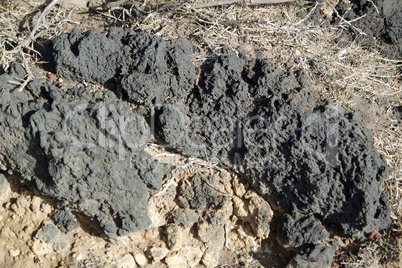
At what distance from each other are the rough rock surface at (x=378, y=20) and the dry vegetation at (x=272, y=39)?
0.18 meters

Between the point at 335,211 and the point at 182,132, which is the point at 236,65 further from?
the point at 335,211

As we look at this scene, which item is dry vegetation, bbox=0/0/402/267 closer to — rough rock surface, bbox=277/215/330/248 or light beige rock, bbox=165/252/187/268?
rough rock surface, bbox=277/215/330/248

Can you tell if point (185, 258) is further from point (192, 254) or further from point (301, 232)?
point (301, 232)

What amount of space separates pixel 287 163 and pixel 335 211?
52 cm

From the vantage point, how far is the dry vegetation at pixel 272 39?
3100 millimetres

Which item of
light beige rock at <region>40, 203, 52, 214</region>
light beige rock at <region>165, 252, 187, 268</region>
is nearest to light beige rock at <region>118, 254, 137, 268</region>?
light beige rock at <region>165, 252, 187, 268</region>

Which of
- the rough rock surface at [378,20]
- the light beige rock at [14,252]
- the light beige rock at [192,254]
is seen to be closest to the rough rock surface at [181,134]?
the light beige rock at [192,254]

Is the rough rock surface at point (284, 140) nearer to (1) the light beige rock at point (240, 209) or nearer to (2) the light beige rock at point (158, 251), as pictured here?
(1) the light beige rock at point (240, 209)

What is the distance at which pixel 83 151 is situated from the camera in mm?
2689

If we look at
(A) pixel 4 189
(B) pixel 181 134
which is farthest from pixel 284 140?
(A) pixel 4 189

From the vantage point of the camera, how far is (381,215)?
9.59 feet

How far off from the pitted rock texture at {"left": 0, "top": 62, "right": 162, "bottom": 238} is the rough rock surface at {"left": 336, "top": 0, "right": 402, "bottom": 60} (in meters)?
2.42

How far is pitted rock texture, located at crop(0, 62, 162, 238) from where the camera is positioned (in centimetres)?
265

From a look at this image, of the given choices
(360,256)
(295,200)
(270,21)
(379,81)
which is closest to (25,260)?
(295,200)
